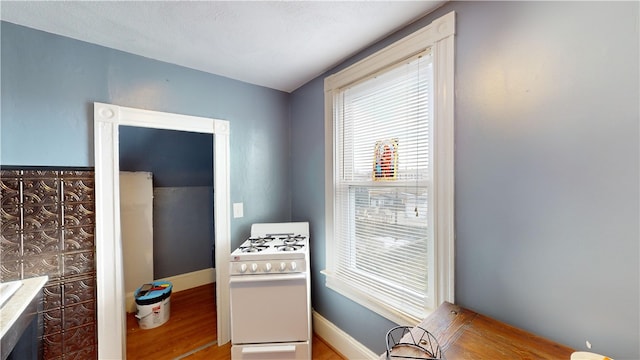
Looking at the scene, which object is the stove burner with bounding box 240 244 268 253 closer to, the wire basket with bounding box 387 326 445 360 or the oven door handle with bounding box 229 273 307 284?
the oven door handle with bounding box 229 273 307 284

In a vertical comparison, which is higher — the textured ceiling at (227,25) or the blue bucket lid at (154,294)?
the textured ceiling at (227,25)

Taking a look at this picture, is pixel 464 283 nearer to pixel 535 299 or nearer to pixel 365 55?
pixel 535 299

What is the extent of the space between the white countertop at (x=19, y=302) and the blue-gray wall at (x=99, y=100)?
0.70 metres

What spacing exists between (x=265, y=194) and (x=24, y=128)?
160cm

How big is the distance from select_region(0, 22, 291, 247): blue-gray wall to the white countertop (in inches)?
27.5

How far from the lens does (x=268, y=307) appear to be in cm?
155

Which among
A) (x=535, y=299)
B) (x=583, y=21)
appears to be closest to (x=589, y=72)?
(x=583, y=21)

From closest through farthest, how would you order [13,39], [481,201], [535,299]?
[535,299] < [481,201] < [13,39]

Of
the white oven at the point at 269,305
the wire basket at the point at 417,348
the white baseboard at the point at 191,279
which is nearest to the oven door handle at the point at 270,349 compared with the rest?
the white oven at the point at 269,305

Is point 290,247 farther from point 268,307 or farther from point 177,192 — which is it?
point 177,192

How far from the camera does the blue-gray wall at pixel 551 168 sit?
778 mm

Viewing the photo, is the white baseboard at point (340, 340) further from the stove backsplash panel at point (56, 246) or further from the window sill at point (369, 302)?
the stove backsplash panel at point (56, 246)

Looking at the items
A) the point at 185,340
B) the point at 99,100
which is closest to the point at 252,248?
the point at 185,340

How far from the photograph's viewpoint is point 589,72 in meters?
0.83
